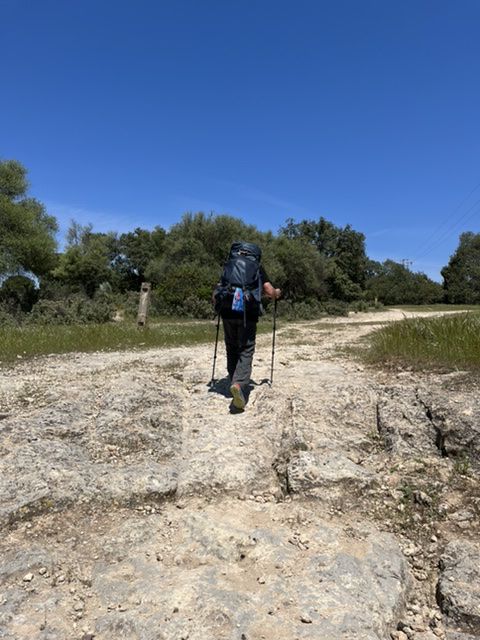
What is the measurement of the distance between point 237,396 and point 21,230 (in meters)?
26.3

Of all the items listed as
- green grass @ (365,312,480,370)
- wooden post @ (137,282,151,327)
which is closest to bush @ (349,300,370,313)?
wooden post @ (137,282,151,327)

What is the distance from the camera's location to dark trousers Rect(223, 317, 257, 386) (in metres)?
5.98

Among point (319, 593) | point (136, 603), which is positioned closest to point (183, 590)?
point (136, 603)

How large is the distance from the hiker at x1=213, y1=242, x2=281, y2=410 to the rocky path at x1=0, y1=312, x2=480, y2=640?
19.4 inches

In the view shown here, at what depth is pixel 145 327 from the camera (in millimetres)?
15383

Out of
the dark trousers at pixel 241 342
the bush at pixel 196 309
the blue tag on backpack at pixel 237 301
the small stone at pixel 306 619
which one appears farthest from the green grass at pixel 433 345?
the bush at pixel 196 309

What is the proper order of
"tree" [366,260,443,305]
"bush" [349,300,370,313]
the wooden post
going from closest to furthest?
the wooden post, "bush" [349,300,370,313], "tree" [366,260,443,305]

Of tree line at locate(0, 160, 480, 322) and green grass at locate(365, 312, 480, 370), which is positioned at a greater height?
tree line at locate(0, 160, 480, 322)

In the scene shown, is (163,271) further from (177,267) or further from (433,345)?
(433,345)

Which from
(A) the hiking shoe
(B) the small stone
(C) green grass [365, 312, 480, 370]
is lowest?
(B) the small stone

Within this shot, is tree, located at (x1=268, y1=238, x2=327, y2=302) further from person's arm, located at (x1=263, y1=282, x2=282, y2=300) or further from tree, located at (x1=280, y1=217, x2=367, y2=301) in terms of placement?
person's arm, located at (x1=263, y1=282, x2=282, y2=300)

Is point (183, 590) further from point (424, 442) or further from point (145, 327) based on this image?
point (145, 327)

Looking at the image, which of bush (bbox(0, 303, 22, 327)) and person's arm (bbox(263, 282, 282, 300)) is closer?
person's arm (bbox(263, 282, 282, 300))

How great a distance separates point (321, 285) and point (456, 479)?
129 feet
